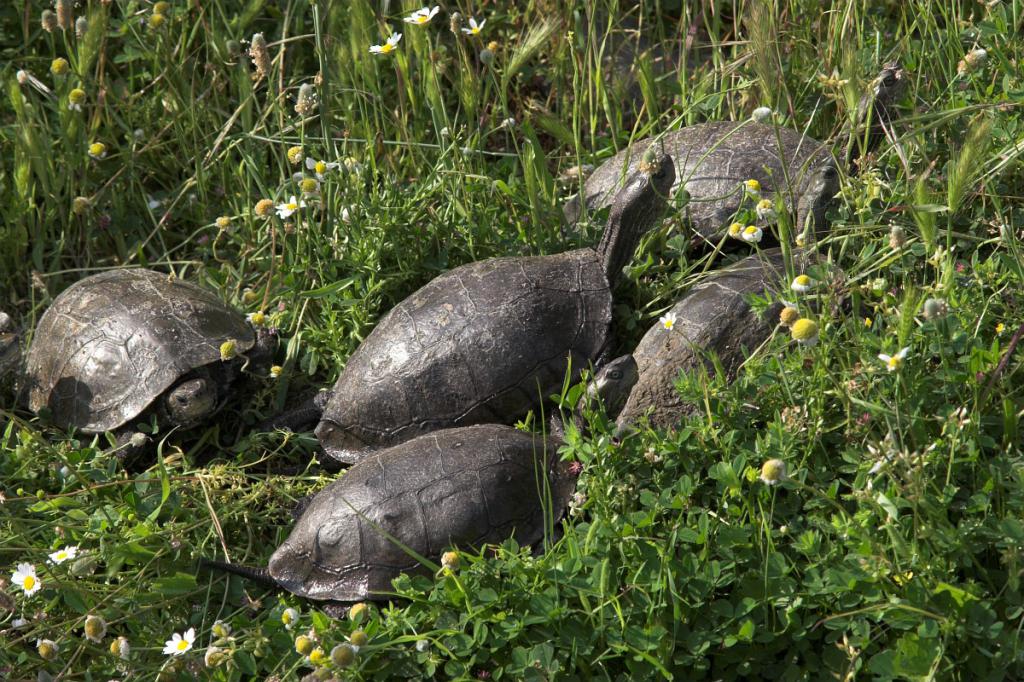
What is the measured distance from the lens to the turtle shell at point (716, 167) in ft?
13.8

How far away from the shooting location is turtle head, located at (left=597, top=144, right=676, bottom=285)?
12.8ft

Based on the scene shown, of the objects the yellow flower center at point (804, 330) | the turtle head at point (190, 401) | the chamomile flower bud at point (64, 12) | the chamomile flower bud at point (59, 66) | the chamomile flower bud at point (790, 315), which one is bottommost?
the turtle head at point (190, 401)

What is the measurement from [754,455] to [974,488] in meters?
0.56

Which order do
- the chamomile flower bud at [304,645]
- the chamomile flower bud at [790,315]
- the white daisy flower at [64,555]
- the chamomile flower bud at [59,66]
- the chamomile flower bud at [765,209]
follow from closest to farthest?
the chamomile flower bud at [304,645] → the chamomile flower bud at [790,315] → the white daisy flower at [64,555] → the chamomile flower bud at [765,209] → the chamomile flower bud at [59,66]

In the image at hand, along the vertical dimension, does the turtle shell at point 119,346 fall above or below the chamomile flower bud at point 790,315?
below

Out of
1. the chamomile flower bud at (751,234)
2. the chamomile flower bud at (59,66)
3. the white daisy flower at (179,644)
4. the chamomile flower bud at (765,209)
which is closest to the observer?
the white daisy flower at (179,644)

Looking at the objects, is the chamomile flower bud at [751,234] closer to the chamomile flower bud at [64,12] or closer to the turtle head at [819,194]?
the turtle head at [819,194]

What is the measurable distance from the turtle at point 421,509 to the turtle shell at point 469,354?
379 millimetres

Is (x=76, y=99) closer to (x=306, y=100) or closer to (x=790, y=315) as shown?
(x=306, y=100)

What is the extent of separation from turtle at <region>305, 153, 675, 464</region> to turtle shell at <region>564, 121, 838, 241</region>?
1.29 ft

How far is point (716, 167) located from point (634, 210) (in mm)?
629

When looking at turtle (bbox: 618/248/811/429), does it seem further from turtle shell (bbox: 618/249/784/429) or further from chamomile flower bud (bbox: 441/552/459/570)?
chamomile flower bud (bbox: 441/552/459/570)

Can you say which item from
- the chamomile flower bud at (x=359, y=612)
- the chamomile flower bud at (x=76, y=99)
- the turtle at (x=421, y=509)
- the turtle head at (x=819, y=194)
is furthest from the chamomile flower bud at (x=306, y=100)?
the chamomile flower bud at (x=359, y=612)

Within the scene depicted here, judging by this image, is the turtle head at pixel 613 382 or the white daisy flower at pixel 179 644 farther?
the turtle head at pixel 613 382
